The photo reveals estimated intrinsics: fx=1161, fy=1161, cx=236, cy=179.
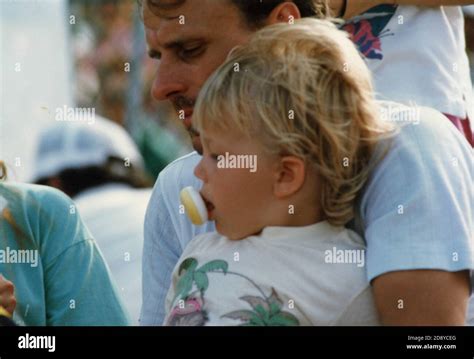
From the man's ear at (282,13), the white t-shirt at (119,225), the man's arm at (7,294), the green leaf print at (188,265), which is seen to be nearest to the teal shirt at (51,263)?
the man's arm at (7,294)

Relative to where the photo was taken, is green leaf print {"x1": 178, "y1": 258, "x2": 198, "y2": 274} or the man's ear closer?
green leaf print {"x1": 178, "y1": 258, "x2": 198, "y2": 274}

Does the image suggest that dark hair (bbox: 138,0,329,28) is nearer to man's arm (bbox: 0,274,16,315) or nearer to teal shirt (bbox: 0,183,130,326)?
teal shirt (bbox: 0,183,130,326)

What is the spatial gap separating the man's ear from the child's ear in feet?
1.41

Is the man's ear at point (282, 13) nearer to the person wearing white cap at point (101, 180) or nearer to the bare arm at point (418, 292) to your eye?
the bare arm at point (418, 292)

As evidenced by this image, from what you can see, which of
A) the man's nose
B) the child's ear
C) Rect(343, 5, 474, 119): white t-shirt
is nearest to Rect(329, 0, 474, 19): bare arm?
Rect(343, 5, 474, 119): white t-shirt

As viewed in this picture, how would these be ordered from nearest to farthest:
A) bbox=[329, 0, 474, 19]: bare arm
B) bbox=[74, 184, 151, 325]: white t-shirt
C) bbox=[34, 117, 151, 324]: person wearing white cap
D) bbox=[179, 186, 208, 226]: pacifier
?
bbox=[179, 186, 208, 226]: pacifier < bbox=[329, 0, 474, 19]: bare arm < bbox=[74, 184, 151, 325]: white t-shirt < bbox=[34, 117, 151, 324]: person wearing white cap

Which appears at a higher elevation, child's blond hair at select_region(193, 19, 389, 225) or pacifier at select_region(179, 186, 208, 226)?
child's blond hair at select_region(193, 19, 389, 225)

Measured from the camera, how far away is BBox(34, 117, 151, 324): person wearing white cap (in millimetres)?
3232

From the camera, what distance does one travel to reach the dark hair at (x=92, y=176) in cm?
338

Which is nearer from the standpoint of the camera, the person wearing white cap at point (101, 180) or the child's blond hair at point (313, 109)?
the child's blond hair at point (313, 109)

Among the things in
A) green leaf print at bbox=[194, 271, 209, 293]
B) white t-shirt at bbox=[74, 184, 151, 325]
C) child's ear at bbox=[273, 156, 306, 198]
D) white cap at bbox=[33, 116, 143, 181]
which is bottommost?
white t-shirt at bbox=[74, 184, 151, 325]

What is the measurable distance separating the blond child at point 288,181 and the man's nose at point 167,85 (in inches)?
11.1

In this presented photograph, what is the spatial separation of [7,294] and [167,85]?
45cm

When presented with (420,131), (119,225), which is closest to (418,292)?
(420,131)
